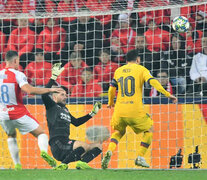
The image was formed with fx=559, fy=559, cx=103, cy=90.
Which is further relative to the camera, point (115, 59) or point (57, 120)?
point (115, 59)

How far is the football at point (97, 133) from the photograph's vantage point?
9.52m

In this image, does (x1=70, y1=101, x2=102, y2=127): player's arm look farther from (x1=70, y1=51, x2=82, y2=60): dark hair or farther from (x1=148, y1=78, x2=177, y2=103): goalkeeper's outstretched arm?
(x1=70, y1=51, x2=82, y2=60): dark hair

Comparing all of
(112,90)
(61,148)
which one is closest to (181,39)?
(112,90)

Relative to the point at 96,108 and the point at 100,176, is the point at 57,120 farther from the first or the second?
the point at 100,176

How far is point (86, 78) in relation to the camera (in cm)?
1062

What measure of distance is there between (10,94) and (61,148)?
151cm

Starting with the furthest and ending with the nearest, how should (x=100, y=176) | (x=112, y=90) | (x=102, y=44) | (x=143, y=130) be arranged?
1. (x=102, y=44)
2. (x=112, y=90)
3. (x=143, y=130)
4. (x=100, y=176)

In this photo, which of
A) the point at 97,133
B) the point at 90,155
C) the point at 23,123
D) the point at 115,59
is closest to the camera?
the point at 23,123

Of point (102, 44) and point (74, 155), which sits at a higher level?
point (102, 44)

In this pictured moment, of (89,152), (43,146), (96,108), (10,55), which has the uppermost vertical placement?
(10,55)

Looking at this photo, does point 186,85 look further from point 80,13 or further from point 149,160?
point 80,13

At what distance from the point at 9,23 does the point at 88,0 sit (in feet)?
7.62

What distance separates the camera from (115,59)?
11078mm

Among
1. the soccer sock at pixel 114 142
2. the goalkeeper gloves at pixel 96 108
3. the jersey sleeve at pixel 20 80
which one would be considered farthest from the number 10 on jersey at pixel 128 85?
the jersey sleeve at pixel 20 80
